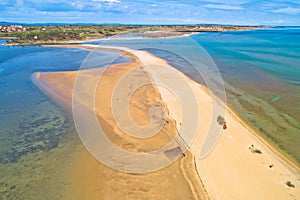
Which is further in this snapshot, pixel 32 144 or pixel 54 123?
pixel 54 123

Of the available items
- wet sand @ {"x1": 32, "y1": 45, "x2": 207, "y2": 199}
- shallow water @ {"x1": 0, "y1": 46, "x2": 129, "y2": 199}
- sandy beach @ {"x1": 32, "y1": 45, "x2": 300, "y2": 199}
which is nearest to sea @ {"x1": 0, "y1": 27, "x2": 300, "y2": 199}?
shallow water @ {"x1": 0, "y1": 46, "x2": 129, "y2": 199}

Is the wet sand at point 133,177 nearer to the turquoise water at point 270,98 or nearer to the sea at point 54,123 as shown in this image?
the sea at point 54,123

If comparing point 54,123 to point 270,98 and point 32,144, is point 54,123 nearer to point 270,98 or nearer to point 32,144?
point 32,144

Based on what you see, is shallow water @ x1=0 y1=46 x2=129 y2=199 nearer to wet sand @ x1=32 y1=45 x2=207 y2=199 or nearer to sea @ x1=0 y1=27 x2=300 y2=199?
sea @ x1=0 y1=27 x2=300 y2=199

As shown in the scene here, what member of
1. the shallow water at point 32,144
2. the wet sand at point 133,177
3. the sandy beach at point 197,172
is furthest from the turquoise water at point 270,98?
the shallow water at point 32,144

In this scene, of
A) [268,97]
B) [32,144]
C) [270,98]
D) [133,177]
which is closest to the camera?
[133,177]

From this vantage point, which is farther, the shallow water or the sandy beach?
the shallow water

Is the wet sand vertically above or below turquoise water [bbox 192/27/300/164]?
below

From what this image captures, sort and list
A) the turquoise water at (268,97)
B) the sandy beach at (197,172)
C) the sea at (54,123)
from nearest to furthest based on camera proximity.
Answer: the sandy beach at (197,172), the sea at (54,123), the turquoise water at (268,97)

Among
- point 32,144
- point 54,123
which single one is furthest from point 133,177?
point 54,123

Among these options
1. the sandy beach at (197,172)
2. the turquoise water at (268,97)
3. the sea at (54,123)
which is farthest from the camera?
the turquoise water at (268,97)

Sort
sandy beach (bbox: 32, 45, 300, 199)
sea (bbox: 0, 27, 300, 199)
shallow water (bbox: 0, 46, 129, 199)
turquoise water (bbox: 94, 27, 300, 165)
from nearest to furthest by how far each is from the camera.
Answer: sandy beach (bbox: 32, 45, 300, 199) < shallow water (bbox: 0, 46, 129, 199) < sea (bbox: 0, 27, 300, 199) < turquoise water (bbox: 94, 27, 300, 165)
